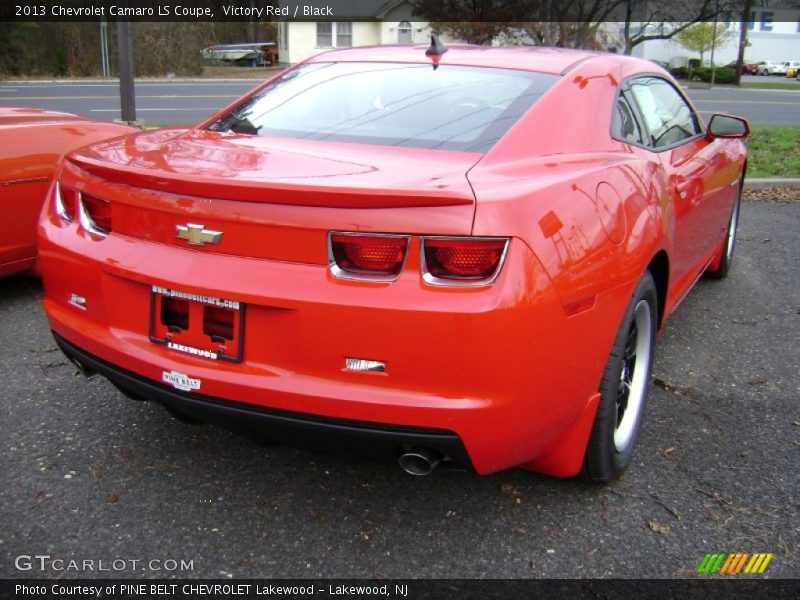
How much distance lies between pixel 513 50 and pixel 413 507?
200 cm

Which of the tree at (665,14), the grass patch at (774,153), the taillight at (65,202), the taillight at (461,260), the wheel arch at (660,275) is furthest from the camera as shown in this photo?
the tree at (665,14)

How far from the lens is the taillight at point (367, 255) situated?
2.00 m

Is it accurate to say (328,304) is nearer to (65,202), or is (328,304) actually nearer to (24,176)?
(65,202)

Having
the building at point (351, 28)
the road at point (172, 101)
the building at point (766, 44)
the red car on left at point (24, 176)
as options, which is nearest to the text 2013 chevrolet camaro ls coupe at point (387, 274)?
the red car on left at point (24, 176)

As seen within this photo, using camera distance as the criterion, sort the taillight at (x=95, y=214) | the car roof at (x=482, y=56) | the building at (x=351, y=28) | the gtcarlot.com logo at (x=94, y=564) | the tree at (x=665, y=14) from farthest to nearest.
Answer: the building at (x=351, y=28), the tree at (x=665, y=14), the car roof at (x=482, y=56), the taillight at (x=95, y=214), the gtcarlot.com logo at (x=94, y=564)

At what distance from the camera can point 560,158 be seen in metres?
2.49

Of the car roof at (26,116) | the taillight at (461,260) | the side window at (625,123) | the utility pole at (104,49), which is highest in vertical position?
the utility pole at (104,49)

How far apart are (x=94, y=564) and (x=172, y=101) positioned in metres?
19.8

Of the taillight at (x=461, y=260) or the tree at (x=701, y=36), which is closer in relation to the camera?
the taillight at (x=461, y=260)

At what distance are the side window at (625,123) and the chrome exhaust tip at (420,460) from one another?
147 cm

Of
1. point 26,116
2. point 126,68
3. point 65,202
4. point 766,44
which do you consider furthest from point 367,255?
point 766,44

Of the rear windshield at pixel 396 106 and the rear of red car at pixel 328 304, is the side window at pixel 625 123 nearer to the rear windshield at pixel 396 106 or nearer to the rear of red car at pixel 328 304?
the rear windshield at pixel 396 106

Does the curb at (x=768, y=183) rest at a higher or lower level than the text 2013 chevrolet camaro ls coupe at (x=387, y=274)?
lower
